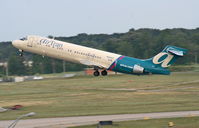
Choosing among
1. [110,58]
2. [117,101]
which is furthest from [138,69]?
[117,101]

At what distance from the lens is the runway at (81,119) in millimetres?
54375

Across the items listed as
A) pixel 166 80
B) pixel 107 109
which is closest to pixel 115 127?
pixel 107 109

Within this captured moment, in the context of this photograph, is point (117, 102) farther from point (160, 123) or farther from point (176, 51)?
point (160, 123)

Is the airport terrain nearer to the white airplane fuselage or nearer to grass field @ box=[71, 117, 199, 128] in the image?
the white airplane fuselage

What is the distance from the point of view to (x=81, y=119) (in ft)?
193

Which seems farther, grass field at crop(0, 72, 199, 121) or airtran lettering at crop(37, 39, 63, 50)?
airtran lettering at crop(37, 39, 63, 50)

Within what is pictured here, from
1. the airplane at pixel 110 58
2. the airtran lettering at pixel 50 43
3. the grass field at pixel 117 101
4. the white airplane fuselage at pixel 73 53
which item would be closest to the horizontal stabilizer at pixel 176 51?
the airplane at pixel 110 58

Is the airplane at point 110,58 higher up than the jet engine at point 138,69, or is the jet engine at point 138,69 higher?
the airplane at point 110,58

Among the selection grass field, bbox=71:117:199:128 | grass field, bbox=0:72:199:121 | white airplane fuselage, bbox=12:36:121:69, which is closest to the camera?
grass field, bbox=71:117:199:128

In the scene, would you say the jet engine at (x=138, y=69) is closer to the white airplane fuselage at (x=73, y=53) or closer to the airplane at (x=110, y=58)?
the airplane at (x=110, y=58)

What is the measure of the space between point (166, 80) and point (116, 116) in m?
67.7

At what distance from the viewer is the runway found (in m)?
54.4

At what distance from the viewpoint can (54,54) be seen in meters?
78.8

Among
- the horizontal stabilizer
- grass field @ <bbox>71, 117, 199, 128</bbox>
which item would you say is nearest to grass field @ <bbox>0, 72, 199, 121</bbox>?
the horizontal stabilizer
